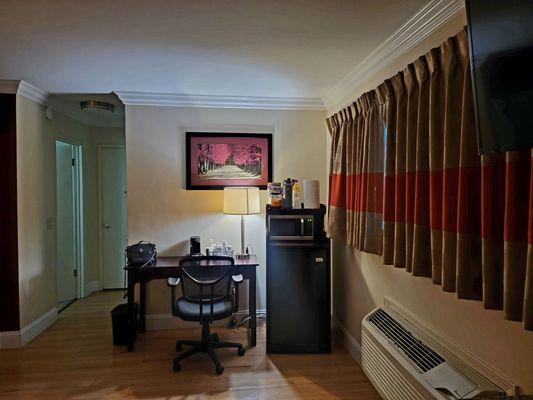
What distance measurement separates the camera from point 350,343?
10.3 ft

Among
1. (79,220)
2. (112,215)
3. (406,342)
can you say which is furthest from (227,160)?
(406,342)

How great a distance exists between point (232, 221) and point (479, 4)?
9.72 ft

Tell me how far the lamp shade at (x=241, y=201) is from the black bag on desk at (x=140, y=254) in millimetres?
797

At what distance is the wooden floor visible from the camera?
253cm

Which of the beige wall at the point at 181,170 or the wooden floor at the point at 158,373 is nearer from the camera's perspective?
the wooden floor at the point at 158,373

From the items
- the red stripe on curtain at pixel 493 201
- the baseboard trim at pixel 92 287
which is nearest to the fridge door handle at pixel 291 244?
the red stripe on curtain at pixel 493 201

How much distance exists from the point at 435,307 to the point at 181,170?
2676 mm

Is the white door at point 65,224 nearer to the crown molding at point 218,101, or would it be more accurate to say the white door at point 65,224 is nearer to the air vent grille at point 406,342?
the crown molding at point 218,101

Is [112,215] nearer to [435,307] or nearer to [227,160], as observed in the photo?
[227,160]

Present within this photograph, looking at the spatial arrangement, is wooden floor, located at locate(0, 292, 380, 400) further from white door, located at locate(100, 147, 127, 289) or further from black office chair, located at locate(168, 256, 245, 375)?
white door, located at locate(100, 147, 127, 289)

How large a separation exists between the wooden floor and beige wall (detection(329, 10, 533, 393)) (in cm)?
53

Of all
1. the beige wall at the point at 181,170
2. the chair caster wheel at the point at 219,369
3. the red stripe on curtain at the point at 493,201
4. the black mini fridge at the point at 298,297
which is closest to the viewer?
the red stripe on curtain at the point at 493,201

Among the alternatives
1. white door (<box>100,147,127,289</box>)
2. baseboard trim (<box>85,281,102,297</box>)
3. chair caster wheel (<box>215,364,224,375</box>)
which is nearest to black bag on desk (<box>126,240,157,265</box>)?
chair caster wheel (<box>215,364,224,375</box>)

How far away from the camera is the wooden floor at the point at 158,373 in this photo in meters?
2.53
